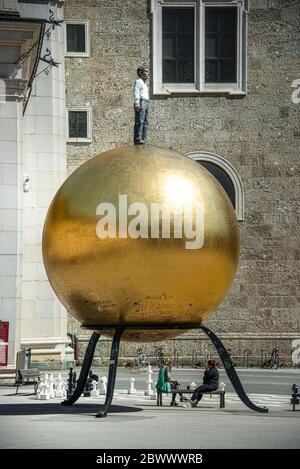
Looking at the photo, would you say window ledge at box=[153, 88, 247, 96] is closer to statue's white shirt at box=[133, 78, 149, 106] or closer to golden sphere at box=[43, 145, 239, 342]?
statue's white shirt at box=[133, 78, 149, 106]

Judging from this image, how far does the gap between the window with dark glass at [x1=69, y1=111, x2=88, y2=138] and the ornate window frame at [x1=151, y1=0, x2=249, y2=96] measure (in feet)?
8.42

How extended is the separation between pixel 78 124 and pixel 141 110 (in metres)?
23.7

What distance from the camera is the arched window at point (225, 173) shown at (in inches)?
2111

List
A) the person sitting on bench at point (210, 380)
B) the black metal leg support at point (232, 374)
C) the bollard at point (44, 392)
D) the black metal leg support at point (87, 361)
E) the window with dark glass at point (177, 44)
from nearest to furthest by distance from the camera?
the black metal leg support at point (232, 374), the black metal leg support at point (87, 361), the person sitting on bench at point (210, 380), the bollard at point (44, 392), the window with dark glass at point (177, 44)

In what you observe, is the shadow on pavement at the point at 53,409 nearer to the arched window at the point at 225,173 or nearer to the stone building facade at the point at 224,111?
the stone building facade at the point at 224,111

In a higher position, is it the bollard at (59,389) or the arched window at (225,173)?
the arched window at (225,173)

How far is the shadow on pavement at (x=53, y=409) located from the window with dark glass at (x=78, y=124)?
22.8m

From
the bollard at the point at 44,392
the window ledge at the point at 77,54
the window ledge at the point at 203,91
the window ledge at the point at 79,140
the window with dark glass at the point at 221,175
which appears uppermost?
the window ledge at the point at 77,54

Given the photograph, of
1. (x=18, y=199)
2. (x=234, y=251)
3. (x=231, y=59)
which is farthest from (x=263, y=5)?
(x=234, y=251)

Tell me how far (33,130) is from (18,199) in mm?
10414

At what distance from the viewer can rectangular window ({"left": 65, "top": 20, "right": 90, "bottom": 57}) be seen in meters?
53.1

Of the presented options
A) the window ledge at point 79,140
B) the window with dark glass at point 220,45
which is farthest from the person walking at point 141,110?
the window with dark glass at point 220,45
